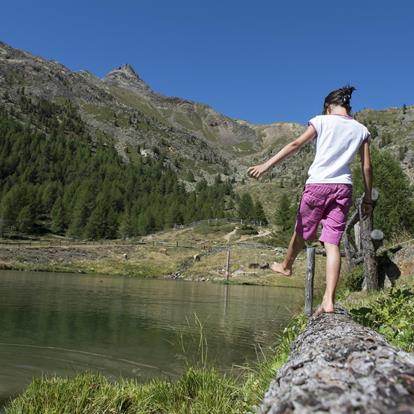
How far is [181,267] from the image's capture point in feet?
208

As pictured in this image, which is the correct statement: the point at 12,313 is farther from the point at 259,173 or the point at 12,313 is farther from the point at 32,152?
the point at 32,152

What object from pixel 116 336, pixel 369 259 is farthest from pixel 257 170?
pixel 116 336

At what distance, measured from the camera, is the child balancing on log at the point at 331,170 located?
526 centimetres

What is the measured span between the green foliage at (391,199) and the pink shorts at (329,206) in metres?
38.9

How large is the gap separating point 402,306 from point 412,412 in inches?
174

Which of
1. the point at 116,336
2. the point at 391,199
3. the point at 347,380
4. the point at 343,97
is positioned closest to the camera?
the point at 347,380

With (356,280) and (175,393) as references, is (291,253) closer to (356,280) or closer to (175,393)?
(175,393)

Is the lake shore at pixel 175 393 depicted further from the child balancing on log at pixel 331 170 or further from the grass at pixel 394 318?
the child balancing on log at pixel 331 170

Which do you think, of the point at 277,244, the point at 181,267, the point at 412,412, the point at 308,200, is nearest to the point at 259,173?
the point at 308,200

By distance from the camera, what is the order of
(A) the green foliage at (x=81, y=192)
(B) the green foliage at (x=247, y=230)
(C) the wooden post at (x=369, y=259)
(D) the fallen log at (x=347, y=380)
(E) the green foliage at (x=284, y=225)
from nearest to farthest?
(D) the fallen log at (x=347, y=380)
(C) the wooden post at (x=369, y=259)
(E) the green foliage at (x=284, y=225)
(B) the green foliage at (x=247, y=230)
(A) the green foliage at (x=81, y=192)

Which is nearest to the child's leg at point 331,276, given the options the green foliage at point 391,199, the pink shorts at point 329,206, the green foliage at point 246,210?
the pink shorts at point 329,206

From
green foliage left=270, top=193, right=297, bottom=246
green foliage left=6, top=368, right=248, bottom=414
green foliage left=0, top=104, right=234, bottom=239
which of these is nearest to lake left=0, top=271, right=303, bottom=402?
green foliage left=6, top=368, right=248, bottom=414

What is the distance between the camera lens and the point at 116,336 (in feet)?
48.4

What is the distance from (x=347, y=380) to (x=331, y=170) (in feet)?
10.6
